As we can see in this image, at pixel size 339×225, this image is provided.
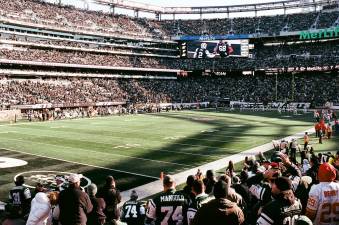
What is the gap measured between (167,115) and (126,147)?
28.0m

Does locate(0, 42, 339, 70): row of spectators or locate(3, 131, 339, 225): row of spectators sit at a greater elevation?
locate(0, 42, 339, 70): row of spectators

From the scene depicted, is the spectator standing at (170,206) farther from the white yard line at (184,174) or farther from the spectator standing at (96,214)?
the white yard line at (184,174)

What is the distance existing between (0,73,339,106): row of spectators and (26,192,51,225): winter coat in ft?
145

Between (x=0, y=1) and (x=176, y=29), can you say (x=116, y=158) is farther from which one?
(x=176, y=29)

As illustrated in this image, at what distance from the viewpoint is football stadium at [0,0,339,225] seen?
20.5 ft

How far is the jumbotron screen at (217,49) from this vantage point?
73.3 meters

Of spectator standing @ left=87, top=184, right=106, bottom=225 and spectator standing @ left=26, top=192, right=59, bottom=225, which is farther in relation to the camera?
spectator standing @ left=87, top=184, right=106, bottom=225

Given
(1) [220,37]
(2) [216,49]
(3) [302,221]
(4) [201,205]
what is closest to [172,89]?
(2) [216,49]

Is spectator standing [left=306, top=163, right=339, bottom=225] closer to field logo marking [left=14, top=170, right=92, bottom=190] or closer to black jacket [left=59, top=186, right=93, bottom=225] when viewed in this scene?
black jacket [left=59, top=186, right=93, bottom=225]

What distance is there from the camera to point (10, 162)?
20.0 meters

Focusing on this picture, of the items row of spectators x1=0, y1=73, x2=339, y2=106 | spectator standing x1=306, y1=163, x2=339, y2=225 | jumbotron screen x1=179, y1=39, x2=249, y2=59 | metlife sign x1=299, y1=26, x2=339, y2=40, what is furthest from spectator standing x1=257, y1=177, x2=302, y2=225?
metlife sign x1=299, y1=26, x2=339, y2=40

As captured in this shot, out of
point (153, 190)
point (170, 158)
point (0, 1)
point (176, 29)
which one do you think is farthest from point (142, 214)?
point (176, 29)

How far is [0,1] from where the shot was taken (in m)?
63.1

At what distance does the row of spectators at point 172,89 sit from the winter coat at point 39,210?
44086mm
